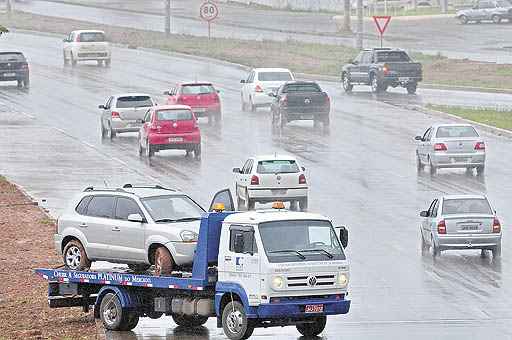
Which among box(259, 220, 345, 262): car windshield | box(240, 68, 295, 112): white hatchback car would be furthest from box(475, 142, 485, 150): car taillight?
box(259, 220, 345, 262): car windshield

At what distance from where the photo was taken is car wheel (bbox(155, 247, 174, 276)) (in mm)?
26069

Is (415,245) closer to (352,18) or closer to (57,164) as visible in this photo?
(57,164)

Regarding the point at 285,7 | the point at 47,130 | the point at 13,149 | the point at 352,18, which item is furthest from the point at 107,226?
the point at 285,7

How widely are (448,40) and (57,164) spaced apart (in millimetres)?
47548

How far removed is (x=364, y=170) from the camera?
49.8m

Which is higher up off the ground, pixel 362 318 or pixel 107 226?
pixel 107 226

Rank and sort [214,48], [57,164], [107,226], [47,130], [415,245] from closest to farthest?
1. [107,226]
2. [415,245]
3. [57,164]
4. [47,130]
5. [214,48]

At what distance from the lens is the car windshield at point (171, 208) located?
27.0 meters

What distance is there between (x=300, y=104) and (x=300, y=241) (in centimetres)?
3666

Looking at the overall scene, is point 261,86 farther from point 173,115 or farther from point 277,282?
point 277,282

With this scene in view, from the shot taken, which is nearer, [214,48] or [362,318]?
[362,318]

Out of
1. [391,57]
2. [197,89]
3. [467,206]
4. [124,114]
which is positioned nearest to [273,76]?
[197,89]

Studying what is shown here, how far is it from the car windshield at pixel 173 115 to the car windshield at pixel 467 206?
766 inches

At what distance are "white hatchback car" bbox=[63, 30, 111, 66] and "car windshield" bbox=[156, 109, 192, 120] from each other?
30747mm
